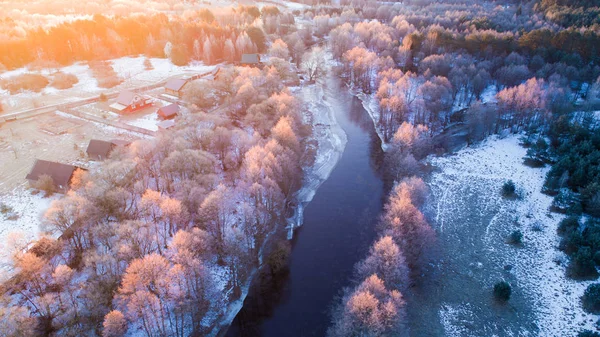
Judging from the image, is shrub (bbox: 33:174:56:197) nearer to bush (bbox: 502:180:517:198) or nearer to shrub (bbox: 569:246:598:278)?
bush (bbox: 502:180:517:198)

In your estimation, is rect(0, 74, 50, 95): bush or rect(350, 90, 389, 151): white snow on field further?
rect(0, 74, 50, 95): bush

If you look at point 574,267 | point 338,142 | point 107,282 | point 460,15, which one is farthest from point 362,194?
point 460,15

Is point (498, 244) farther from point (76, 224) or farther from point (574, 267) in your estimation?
point (76, 224)

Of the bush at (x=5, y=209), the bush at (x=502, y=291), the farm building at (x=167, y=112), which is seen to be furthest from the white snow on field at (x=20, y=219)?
the bush at (x=502, y=291)

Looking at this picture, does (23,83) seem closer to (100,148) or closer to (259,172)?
(100,148)

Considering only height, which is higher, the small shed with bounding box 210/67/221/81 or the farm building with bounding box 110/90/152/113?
the small shed with bounding box 210/67/221/81

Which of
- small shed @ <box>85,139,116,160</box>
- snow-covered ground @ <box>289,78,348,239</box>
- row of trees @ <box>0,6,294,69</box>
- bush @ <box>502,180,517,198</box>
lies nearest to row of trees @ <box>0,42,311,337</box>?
snow-covered ground @ <box>289,78,348,239</box>

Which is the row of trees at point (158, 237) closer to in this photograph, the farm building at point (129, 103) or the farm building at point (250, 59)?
the farm building at point (129, 103)
